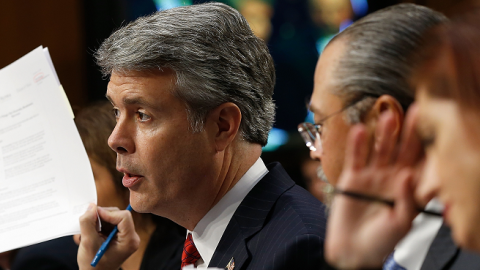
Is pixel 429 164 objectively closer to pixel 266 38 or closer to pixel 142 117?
pixel 142 117

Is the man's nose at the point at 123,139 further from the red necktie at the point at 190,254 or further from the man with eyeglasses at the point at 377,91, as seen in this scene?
the man with eyeglasses at the point at 377,91

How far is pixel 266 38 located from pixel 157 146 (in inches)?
121

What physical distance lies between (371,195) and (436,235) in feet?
1.47

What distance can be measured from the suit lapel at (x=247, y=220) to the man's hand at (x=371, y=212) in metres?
0.78

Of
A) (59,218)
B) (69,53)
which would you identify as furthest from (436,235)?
(69,53)

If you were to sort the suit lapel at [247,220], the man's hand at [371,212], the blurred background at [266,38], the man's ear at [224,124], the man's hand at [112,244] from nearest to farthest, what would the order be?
the man's hand at [371,212]
the suit lapel at [247,220]
the man's ear at [224,124]
the man's hand at [112,244]
the blurred background at [266,38]

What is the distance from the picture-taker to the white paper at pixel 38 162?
1902mm

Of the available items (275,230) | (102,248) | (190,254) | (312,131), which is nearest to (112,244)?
(102,248)

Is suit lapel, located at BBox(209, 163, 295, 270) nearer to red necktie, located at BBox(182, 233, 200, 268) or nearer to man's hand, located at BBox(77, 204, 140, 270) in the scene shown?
red necktie, located at BBox(182, 233, 200, 268)

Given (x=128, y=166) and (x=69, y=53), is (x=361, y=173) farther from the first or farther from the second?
(x=69, y=53)

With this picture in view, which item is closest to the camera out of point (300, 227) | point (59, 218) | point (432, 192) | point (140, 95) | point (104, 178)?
point (432, 192)

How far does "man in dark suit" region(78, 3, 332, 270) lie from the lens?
1.73 metres

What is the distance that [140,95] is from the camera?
1.73 meters

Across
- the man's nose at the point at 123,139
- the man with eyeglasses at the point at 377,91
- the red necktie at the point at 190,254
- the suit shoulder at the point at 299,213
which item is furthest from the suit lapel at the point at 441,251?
the man's nose at the point at 123,139
